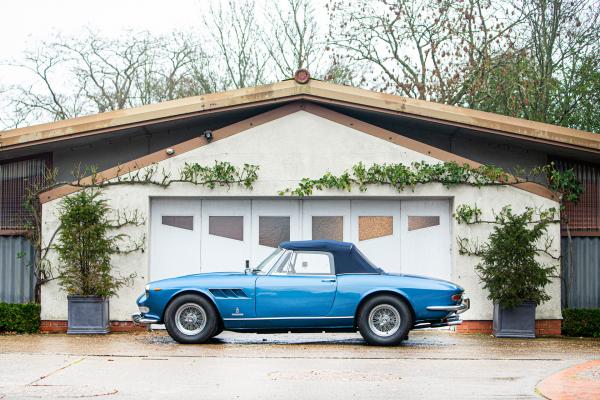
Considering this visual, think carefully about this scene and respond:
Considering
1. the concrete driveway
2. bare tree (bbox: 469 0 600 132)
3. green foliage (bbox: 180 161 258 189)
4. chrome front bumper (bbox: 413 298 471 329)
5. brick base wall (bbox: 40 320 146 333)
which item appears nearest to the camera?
the concrete driveway

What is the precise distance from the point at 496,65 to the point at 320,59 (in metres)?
8.39

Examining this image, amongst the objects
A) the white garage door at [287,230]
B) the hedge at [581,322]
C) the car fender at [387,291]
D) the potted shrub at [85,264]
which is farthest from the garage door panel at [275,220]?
the hedge at [581,322]

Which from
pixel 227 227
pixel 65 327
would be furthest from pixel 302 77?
pixel 65 327

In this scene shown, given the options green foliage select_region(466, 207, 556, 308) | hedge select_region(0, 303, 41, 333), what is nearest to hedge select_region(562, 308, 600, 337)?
green foliage select_region(466, 207, 556, 308)

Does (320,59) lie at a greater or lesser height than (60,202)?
greater

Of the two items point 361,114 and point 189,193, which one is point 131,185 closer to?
point 189,193

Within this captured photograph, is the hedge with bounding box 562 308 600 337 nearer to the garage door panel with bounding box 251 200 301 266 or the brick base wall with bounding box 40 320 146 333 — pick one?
the garage door panel with bounding box 251 200 301 266

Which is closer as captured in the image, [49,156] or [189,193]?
[189,193]

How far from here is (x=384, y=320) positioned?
49.1ft

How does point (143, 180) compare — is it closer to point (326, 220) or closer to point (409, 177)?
point (326, 220)

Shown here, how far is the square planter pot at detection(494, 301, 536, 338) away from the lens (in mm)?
17156

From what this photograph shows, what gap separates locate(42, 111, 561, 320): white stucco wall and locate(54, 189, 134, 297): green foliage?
563 millimetres

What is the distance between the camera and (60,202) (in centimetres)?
1809

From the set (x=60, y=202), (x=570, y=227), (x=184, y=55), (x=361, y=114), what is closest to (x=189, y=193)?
(x=60, y=202)
